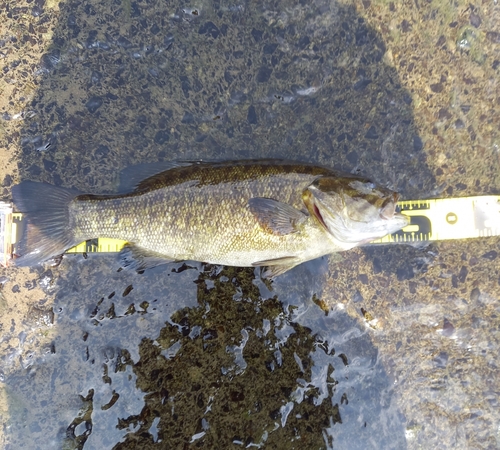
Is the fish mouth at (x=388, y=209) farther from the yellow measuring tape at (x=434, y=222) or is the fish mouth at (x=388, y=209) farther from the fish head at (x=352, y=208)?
the yellow measuring tape at (x=434, y=222)

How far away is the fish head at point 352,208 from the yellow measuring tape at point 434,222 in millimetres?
351

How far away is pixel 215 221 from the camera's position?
7.97 feet

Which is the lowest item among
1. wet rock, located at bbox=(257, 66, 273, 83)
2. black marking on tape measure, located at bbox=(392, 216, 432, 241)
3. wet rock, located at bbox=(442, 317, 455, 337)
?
wet rock, located at bbox=(442, 317, 455, 337)

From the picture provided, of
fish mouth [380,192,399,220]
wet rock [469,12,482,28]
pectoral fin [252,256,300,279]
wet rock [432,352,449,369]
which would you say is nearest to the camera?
fish mouth [380,192,399,220]

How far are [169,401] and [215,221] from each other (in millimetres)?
1416

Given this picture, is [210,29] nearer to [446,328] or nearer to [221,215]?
[221,215]

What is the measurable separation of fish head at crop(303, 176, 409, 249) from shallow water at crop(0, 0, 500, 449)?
0.39m

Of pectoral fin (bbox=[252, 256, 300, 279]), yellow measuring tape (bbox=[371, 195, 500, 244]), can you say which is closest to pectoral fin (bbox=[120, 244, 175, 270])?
pectoral fin (bbox=[252, 256, 300, 279])

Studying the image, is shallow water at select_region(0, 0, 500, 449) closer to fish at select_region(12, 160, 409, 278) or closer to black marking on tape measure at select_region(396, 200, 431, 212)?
black marking on tape measure at select_region(396, 200, 431, 212)

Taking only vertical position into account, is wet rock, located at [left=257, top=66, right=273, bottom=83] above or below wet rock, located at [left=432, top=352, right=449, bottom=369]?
above

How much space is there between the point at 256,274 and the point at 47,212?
1600mm

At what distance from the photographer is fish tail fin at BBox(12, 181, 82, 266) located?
257cm

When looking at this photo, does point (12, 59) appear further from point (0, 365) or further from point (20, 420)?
point (20, 420)

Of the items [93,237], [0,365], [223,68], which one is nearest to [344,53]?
[223,68]
